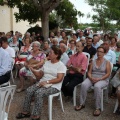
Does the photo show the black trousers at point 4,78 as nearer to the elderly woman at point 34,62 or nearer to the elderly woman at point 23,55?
the elderly woman at point 34,62

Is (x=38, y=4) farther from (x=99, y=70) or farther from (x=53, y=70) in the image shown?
(x=53, y=70)

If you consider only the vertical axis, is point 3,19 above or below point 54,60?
above

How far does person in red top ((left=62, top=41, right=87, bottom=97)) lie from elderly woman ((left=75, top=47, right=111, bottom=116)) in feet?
0.77

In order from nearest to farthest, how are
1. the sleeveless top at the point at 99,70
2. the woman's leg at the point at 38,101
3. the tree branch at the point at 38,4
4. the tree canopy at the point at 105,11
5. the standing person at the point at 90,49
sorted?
the woman's leg at the point at 38,101
the sleeveless top at the point at 99,70
the standing person at the point at 90,49
the tree branch at the point at 38,4
the tree canopy at the point at 105,11

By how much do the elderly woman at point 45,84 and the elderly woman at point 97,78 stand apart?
2.03ft

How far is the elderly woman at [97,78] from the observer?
15.8 feet

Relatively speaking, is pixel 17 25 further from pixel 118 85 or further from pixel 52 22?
pixel 118 85

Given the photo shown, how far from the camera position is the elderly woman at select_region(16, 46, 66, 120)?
14.3 ft

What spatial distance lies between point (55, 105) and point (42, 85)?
0.84 meters

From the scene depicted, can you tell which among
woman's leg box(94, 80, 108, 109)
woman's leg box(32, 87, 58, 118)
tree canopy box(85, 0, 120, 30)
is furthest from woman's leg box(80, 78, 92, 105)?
tree canopy box(85, 0, 120, 30)

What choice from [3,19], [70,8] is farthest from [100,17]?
[3,19]

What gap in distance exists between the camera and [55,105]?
5227mm

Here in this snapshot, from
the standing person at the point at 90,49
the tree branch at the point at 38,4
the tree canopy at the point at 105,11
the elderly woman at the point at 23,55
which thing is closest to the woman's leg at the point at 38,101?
the elderly woman at the point at 23,55

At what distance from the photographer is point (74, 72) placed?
18.0ft
